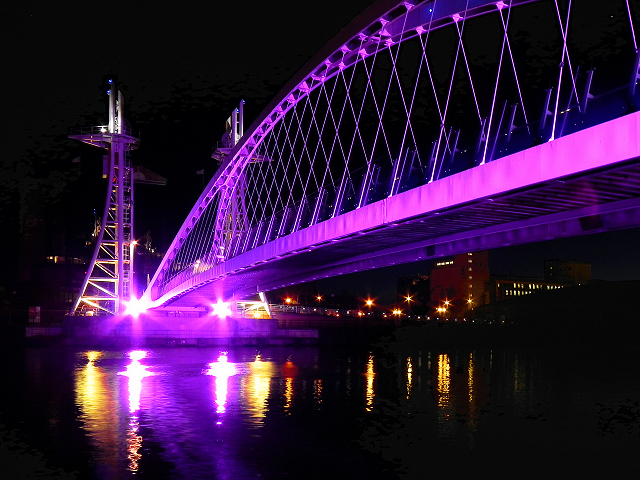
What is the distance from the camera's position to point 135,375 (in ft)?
124

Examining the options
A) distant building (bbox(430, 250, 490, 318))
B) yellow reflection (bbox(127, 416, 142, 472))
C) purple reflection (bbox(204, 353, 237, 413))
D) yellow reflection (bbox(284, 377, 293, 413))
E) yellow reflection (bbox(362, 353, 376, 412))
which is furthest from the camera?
distant building (bbox(430, 250, 490, 318))

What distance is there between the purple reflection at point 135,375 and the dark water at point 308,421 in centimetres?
9

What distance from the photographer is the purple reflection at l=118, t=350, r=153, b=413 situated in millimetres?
28431

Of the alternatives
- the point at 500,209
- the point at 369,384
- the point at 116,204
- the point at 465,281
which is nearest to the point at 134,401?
the point at 369,384

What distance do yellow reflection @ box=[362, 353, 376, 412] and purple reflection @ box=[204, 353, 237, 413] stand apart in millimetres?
5272

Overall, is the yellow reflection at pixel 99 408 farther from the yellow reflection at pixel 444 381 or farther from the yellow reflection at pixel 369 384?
the yellow reflection at pixel 444 381

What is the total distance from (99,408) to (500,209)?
16.2 meters

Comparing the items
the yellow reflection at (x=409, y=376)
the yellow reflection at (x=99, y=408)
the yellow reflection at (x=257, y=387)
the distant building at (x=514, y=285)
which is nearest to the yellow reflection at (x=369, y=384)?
the yellow reflection at (x=409, y=376)

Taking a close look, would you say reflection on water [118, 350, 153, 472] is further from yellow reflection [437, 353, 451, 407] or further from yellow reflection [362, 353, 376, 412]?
yellow reflection [437, 353, 451, 407]

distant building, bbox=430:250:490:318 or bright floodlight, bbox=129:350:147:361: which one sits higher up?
distant building, bbox=430:250:490:318

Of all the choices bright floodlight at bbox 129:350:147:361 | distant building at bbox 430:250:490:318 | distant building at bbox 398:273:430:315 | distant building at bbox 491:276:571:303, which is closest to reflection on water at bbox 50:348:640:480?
bright floodlight at bbox 129:350:147:361

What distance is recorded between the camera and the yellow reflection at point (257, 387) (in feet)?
88.3

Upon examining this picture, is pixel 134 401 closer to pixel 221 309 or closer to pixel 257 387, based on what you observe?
pixel 257 387

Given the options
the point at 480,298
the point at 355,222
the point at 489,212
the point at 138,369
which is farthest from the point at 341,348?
the point at 480,298
